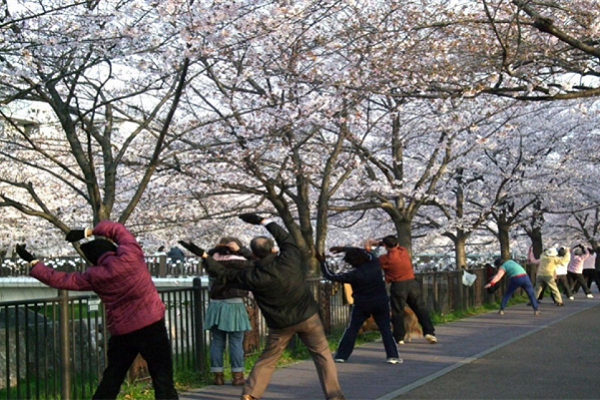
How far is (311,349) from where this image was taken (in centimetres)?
805

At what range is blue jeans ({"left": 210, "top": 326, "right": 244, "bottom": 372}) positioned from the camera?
976 cm

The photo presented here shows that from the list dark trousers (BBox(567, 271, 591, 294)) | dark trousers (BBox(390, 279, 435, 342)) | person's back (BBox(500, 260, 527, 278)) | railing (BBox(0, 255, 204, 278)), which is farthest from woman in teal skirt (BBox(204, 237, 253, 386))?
railing (BBox(0, 255, 204, 278))

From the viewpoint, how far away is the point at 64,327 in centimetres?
834

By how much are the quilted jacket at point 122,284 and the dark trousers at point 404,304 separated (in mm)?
6519

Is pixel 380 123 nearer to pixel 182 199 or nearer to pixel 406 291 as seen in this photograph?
pixel 182 199

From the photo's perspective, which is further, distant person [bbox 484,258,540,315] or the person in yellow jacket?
the person in yellow jacket

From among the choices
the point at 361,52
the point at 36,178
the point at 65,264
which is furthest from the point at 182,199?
the point at 65,264

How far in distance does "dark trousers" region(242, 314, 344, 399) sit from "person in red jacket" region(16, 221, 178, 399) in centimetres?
100

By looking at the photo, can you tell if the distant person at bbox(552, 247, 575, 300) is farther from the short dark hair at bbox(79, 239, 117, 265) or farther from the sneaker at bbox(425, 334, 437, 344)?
the short dark hair at bbox(79, 239, 117, 265)

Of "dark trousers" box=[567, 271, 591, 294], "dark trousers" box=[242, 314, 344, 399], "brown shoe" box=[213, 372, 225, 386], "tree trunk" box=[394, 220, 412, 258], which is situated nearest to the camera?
"dark trousers" box=[242, 314, 344, 399]

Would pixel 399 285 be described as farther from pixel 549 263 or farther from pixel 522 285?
pixel 549 263

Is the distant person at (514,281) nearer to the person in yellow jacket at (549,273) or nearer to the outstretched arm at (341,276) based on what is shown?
the person in yellow jacket at (549,273)

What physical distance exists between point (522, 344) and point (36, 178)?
17.1 meters

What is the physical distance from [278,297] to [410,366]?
3875mm
